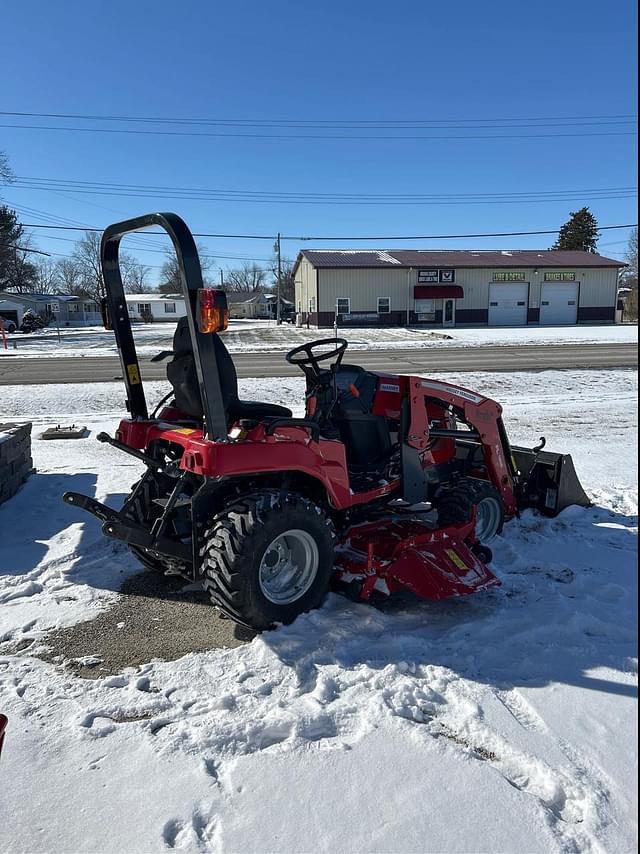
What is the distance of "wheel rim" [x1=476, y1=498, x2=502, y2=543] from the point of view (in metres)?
4.92

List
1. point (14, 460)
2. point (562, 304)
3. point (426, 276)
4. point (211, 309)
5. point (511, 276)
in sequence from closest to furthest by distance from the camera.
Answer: point (211, 309) < point (14, 460) < point (426, 276) < point (511, 276) < point (562, 304)

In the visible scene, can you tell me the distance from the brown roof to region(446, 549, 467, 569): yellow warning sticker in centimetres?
4003

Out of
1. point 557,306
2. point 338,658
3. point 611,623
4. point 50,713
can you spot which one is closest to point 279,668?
point 338,658

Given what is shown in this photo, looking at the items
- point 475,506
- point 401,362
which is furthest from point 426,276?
point 475,506

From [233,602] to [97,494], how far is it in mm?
3367

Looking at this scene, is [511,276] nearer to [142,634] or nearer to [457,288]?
[457,288]

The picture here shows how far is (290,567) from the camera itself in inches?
151

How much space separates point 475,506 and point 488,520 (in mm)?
544

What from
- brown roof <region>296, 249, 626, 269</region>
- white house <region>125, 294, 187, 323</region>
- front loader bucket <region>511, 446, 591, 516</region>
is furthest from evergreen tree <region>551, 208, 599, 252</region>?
front loader bucket <region>511, 446, 591, 516</region>

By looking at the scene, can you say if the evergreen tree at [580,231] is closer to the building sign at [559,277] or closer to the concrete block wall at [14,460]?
the building sign at [559,277]

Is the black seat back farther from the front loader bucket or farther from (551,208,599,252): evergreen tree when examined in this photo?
(551,208,599,252): evergreen tree

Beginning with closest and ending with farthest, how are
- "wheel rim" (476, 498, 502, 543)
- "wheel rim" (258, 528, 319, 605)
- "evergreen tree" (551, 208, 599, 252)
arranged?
"wheel rim" (258, 528, 319, 605)
"wheel rim" (476, 498, 502, 543)
"evergreen tree" (551, 208, 599, 252)

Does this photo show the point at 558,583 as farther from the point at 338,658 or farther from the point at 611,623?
the point at 338,658

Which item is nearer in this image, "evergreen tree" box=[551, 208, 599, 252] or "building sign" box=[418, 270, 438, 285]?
"building sign" box=[418, 270, 438, 285]
